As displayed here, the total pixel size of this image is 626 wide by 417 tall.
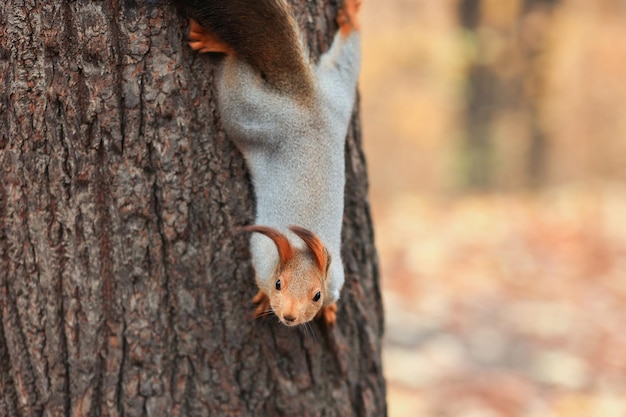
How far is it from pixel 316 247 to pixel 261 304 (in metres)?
0.27

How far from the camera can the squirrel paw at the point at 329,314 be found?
5.95ft

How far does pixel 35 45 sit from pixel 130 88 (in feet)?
0.67

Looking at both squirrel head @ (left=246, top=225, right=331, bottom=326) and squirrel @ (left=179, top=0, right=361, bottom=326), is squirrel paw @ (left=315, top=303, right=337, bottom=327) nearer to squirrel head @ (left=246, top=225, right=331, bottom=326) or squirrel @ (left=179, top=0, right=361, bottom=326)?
squirrel @ (left=179, top=0, right=361, bottom=326)

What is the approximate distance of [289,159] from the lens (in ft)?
5.57

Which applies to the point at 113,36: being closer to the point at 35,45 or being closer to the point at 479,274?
the point at 35,45

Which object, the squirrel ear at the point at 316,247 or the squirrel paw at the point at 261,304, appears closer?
the squirrel ear at the point at 316,247

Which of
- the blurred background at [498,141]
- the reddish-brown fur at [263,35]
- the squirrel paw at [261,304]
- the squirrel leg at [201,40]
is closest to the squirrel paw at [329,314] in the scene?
the squirrel paw at [261,304]

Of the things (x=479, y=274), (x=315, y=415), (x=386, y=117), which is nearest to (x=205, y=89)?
(x=315, y=415)

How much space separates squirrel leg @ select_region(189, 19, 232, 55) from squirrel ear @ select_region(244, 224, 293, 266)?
0.39m

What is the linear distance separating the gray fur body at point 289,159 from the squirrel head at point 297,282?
0.04 metres

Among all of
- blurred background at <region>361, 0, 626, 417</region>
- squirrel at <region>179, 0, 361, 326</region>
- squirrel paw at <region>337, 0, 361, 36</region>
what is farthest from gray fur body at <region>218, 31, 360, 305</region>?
blurred background at <region>361, 0, 626, 417</region>

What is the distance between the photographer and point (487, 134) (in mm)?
7223

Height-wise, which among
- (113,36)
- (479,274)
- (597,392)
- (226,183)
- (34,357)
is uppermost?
(113,36)

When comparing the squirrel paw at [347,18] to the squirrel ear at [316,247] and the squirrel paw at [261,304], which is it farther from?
the squirrel paw at [261,304]
